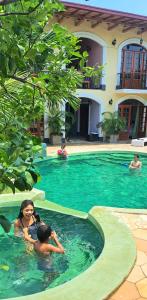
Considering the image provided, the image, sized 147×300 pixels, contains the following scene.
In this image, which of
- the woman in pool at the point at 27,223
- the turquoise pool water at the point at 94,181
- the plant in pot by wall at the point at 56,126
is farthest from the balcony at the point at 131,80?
the woman in pool at the point at 27,223

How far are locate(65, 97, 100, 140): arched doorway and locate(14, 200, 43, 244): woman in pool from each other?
14656 millimetres

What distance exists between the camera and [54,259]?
17.8 ft

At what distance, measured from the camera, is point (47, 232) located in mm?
5070

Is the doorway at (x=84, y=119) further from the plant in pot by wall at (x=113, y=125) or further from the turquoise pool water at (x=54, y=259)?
the turquoise pool water at (x=54, y=259)

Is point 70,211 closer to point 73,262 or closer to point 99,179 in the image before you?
point 73,262

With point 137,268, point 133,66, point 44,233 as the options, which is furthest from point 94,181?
point 133,66

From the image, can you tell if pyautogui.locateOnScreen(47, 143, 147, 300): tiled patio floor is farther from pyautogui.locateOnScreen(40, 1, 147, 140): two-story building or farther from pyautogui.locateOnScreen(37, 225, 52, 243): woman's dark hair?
pyautogui.locateOnScreen(40, 1, 147, 140): two-story building

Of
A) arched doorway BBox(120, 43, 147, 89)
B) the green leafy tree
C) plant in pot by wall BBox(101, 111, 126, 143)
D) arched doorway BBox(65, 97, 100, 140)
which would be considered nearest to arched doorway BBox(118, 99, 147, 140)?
plant in pot by wall BBox(101, 111, 126, 143)

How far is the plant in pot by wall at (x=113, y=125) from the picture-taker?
64.6 feet

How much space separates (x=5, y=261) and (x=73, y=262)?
48.4 inches

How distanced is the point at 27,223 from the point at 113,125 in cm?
1450

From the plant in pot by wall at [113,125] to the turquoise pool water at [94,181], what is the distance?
3.53 m

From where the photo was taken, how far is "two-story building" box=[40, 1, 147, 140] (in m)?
18.6

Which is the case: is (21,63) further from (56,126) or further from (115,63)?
(115,63)
